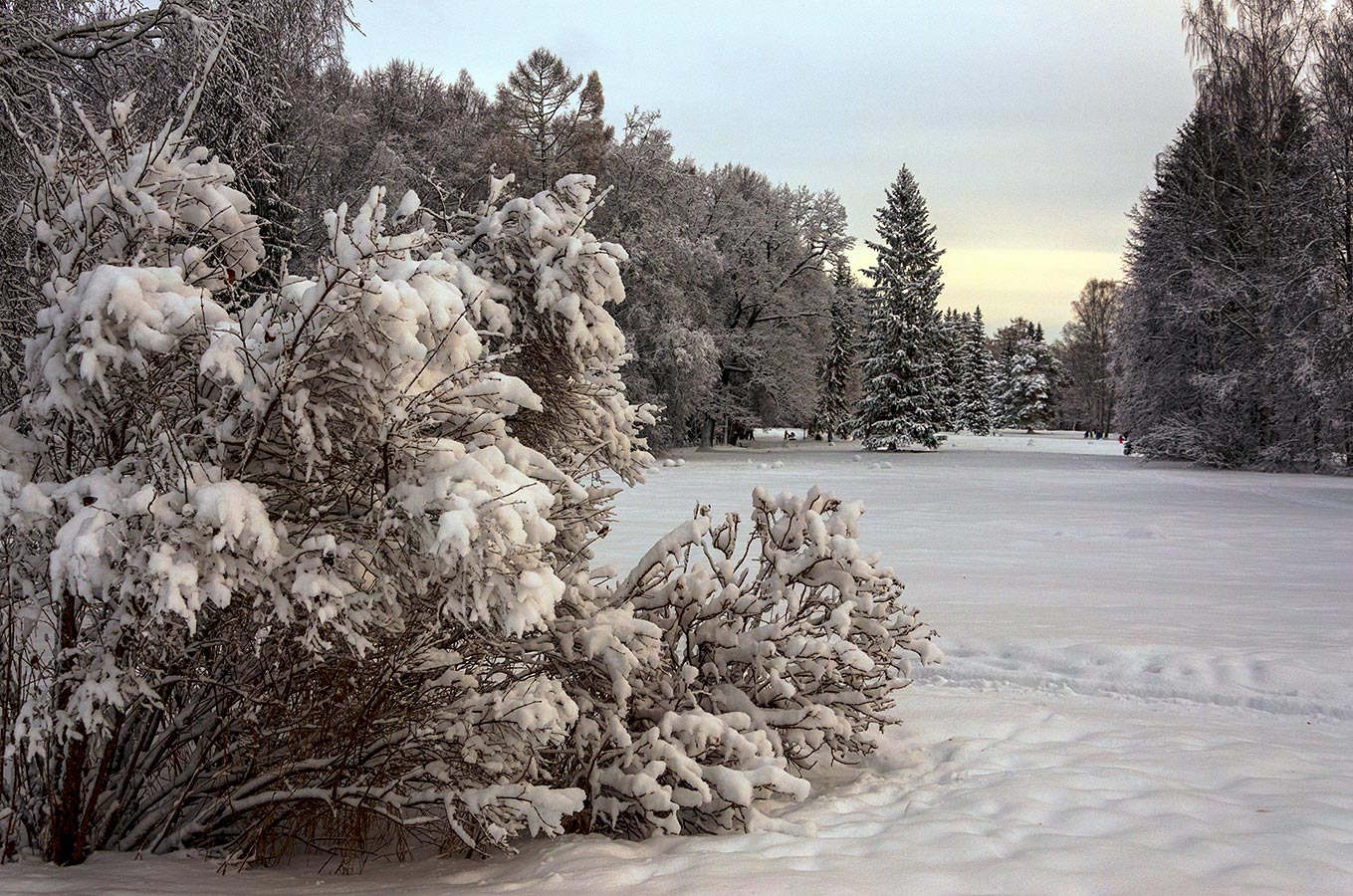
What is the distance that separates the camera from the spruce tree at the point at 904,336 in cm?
4075

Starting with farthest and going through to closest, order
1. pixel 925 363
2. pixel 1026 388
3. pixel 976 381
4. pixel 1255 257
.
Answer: pixel 1026 388, pixel 976 381, pixel 925 363, pixel 1255 257

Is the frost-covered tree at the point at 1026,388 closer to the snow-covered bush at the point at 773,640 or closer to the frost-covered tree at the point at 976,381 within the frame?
the frost-covered tree at the point at 976,381

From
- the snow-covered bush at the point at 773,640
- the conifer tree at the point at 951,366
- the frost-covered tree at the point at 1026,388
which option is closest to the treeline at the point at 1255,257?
the conifer tree at the point at 951,366

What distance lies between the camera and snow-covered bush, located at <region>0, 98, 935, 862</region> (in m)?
2.88

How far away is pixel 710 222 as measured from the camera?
39.8 m

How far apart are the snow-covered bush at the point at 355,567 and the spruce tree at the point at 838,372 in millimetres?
39868

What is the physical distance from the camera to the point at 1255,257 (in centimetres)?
2945

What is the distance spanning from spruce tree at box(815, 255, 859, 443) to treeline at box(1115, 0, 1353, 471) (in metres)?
14.0

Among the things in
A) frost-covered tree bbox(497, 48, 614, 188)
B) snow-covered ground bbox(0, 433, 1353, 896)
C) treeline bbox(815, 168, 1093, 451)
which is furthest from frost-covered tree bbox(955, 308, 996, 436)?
snow-covered ground bbox(0, 433, 1353, 896)

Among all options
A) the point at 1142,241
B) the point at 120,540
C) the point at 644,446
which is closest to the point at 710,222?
the point at 1142,241

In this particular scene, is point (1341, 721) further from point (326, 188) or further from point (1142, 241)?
point (1142, 241)

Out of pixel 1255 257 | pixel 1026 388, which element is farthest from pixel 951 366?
pixel 1255 257

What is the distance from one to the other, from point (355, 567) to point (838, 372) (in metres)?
54.4

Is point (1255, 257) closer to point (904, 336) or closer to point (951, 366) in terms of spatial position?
point (904, 336)
